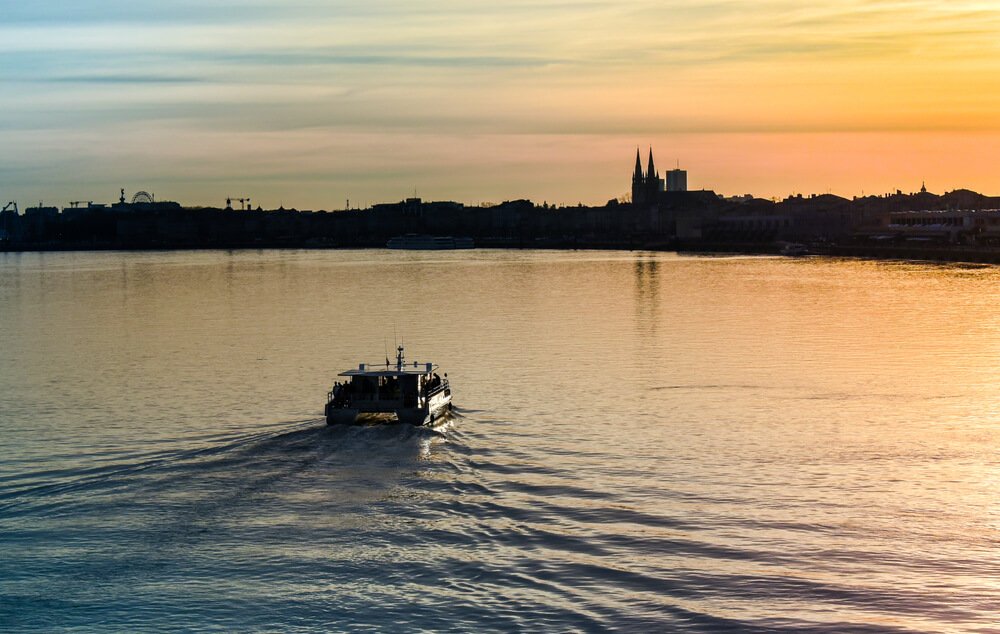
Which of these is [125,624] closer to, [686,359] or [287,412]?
[287,412]

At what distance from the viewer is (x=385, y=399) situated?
28125 mm

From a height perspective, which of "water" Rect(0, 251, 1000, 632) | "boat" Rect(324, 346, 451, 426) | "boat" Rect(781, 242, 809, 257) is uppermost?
"boat" Rect(781, 242, 809, 257)

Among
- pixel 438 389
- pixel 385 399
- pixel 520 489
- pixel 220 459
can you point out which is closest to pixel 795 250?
pixel 438 389

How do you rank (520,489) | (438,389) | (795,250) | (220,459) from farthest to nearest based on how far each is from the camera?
(795,250)
(438,389)
(220,459)
(520,489)

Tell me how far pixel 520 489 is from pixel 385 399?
764 centimetres

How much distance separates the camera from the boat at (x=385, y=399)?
27219mm

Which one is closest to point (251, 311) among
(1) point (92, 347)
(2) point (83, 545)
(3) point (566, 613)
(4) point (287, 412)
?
(1) point (92, 347)

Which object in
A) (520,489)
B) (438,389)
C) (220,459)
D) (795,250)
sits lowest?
(520,489)

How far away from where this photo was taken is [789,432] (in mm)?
26469

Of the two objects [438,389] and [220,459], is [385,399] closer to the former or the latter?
[438,389]

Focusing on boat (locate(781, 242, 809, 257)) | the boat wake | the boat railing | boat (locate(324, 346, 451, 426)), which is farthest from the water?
boat (locate(781, 242, 809, 257))

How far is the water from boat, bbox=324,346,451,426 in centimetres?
60

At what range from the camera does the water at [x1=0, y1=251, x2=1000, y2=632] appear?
51.5ft

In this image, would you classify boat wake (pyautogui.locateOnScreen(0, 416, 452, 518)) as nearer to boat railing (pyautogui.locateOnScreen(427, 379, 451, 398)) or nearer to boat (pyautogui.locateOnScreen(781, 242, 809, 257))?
boat railing (pyautogui.locateOnScreen(427, 379, 451, 398))
